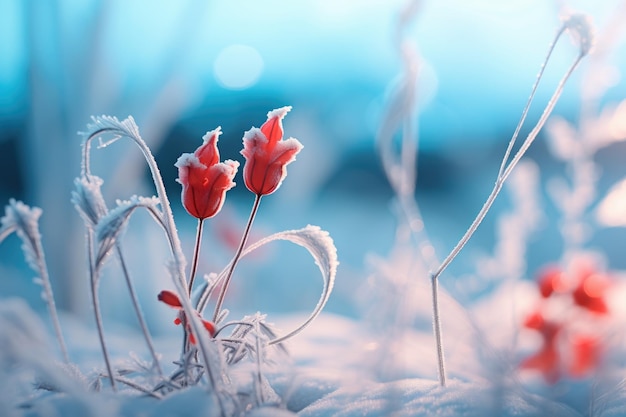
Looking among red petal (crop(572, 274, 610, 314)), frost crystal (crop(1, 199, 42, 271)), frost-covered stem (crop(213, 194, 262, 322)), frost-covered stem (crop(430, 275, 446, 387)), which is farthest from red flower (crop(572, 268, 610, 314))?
frost crystal (crop(1, 199, 42, 271))

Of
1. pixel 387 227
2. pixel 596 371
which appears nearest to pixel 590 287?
pixel 596 371

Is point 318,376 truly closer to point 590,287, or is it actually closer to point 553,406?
point 553,406

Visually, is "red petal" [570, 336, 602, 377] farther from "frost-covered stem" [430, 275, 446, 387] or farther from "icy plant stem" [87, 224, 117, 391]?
"icy plant stem" [87, 224, 117, 391]

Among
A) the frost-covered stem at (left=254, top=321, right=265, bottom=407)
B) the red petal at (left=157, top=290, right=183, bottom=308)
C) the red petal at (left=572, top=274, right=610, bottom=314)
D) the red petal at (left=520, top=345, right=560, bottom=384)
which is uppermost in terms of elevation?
the red petal at (left=572, top=274, right=610, bottom=314)

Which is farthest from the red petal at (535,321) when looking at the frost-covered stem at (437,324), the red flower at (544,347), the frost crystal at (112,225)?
the frost crystal at (112,225)

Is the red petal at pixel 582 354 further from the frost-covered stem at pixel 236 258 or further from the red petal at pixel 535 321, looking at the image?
the frost-covered stem at pixel 236 258
